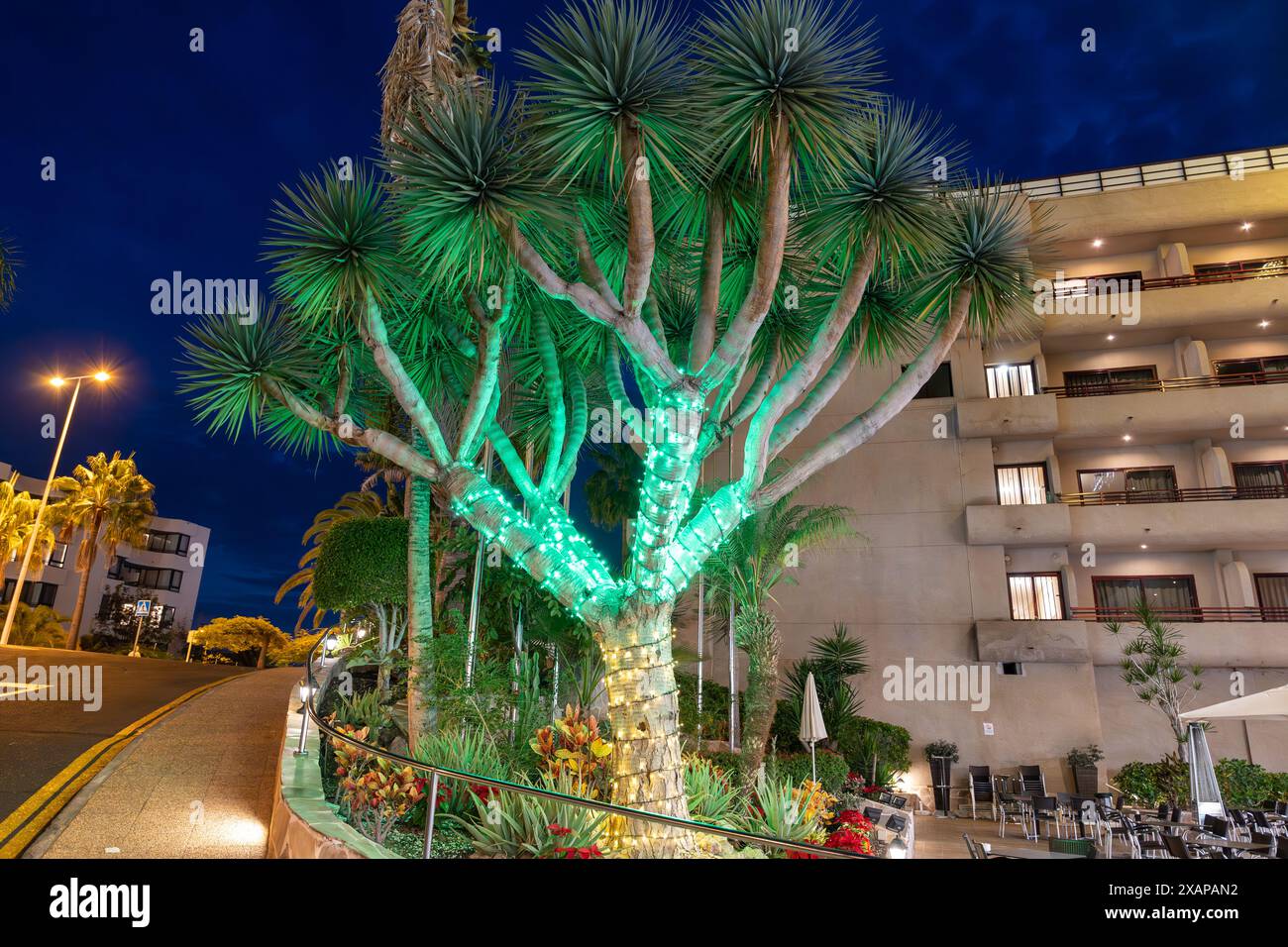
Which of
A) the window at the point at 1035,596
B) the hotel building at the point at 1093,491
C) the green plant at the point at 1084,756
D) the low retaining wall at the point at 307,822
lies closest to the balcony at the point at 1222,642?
the hotel building at the point at 1093,491

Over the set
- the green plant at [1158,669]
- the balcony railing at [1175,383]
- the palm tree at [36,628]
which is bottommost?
the green plant at [1158,669]

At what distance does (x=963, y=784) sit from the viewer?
60.8 feet

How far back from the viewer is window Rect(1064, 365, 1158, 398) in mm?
21562

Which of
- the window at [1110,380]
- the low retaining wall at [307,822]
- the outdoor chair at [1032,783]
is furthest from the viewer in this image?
the window at [1110,380]

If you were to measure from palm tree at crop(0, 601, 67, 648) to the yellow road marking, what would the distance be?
98.2 ft

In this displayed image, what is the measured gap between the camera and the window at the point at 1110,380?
21.6 metres

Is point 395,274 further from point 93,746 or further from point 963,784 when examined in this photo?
point 963,784

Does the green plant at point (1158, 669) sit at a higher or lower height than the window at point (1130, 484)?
lower

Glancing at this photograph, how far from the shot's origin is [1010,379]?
22281 mm

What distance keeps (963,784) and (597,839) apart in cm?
1559

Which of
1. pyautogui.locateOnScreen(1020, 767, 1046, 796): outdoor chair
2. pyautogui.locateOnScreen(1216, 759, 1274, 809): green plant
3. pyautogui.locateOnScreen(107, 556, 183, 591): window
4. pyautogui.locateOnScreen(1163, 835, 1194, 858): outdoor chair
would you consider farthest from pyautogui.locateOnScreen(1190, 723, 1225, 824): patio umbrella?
pyautogui.locateOnScreen(107, 556, 183, 591): window

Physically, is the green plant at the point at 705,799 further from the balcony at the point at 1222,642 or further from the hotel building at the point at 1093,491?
the balcony at the point at 1222,642

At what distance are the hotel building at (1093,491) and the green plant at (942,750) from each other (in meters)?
0.22
